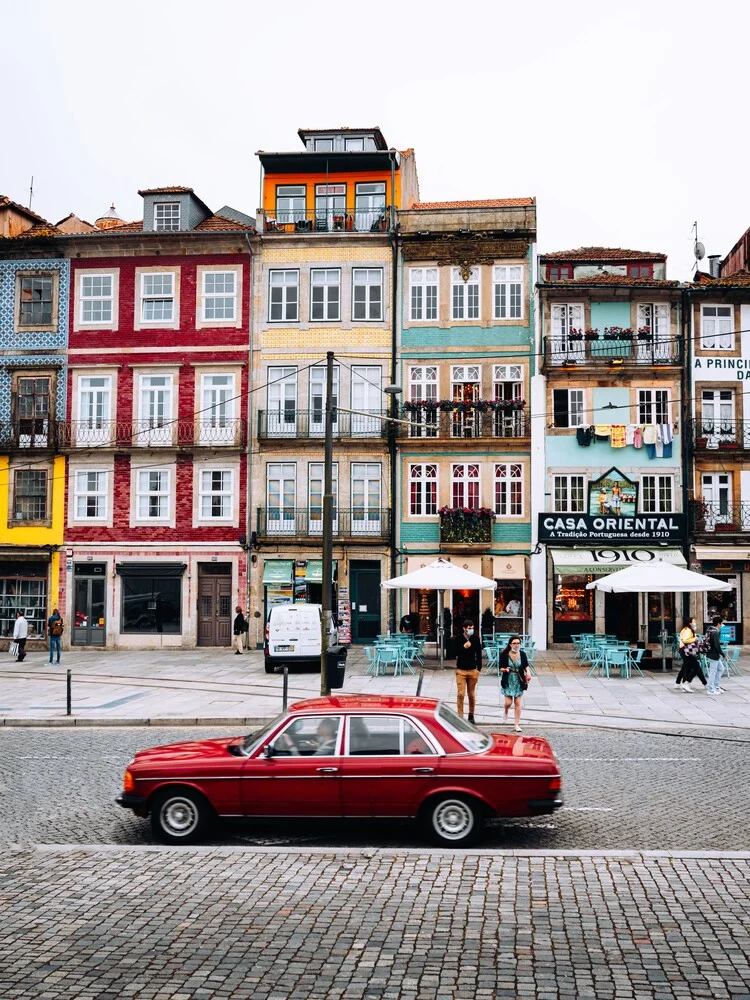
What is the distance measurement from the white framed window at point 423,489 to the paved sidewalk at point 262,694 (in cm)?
591

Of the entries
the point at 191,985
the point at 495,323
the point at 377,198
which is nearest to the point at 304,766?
the point at 191,985

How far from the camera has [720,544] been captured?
33.3 metres

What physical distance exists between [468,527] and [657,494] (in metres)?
6.50

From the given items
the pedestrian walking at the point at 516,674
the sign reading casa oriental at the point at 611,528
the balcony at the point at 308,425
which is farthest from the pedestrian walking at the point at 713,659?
the balcony at the point at 308,425

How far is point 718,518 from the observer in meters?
33.4

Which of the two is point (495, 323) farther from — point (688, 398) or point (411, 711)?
point (411, 711)

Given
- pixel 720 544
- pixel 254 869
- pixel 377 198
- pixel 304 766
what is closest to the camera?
pixel 254 869

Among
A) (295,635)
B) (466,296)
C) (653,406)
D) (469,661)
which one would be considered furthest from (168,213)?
(469,661)

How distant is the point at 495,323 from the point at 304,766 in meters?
26.5

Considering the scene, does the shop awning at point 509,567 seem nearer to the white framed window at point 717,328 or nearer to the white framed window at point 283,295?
the white framed window at point 717,328

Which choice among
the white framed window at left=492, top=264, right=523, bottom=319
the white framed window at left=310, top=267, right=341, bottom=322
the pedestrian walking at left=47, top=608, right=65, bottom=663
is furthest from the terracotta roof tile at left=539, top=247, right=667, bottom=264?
the pedestrian walking at left=47, top=608, right=65, bottom=663

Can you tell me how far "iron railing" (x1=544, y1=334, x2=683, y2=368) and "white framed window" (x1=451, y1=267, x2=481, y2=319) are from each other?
2795 millimetres

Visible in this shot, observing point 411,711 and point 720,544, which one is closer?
point 411,711

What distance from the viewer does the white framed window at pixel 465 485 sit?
1351 inches
